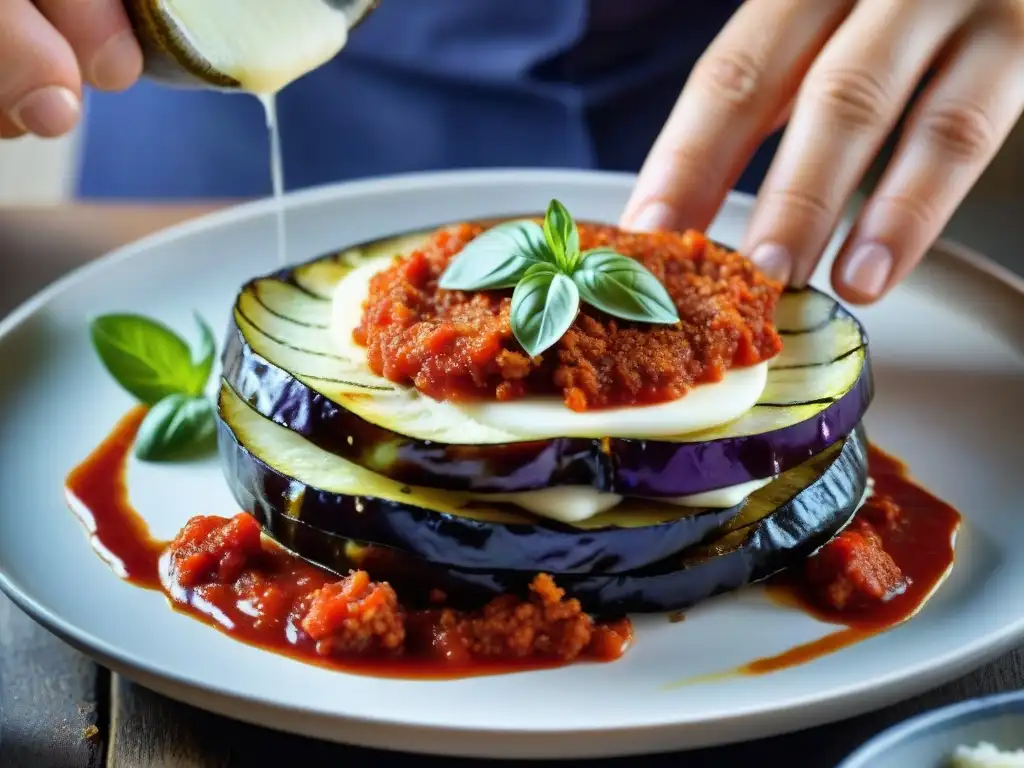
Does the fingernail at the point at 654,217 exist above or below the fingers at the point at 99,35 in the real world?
below

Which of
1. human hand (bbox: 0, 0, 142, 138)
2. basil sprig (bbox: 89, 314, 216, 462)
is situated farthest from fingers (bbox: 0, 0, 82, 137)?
basil sprig (bbox: 89, 314, 216, 462)

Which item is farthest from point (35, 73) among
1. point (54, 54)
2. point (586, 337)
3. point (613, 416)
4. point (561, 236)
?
point (613, 416)

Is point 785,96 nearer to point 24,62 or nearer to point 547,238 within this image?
point 547,238

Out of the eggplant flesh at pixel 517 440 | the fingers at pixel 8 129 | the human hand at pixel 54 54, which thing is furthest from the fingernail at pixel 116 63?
the eggplant flesh at pixel 517 440

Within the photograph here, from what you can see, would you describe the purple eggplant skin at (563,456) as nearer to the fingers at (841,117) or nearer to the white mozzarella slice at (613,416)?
the white mozzarella slice at (613,416)

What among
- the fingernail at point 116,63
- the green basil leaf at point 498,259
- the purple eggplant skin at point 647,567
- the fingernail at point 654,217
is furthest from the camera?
the fingernail at point 654,217

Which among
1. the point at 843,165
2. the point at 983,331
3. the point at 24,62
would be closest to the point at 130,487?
the point at 24,62

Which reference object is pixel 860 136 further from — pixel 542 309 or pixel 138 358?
pixel 138 358
